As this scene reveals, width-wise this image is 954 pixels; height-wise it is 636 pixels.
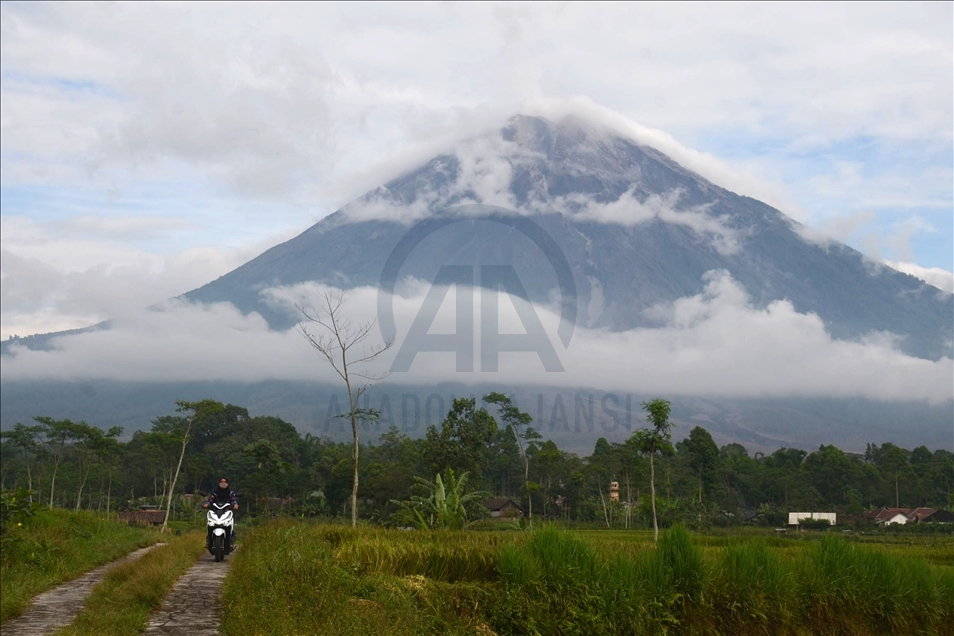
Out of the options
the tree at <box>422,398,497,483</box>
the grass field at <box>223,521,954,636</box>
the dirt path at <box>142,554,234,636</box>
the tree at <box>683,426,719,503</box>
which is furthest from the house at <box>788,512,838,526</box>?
the dirt path at <box>142,554,234,636</box>

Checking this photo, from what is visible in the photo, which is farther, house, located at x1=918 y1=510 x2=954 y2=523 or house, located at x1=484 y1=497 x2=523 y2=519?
house, located at x1=484 y1=497 x2=523 y2=519

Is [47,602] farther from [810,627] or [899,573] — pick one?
[899,573]

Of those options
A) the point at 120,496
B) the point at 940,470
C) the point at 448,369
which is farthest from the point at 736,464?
the point at 448,369

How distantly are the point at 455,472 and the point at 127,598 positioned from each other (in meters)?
34.0

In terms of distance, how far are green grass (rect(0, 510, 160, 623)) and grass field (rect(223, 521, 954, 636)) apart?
228 cm

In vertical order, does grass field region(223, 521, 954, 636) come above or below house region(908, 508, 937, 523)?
above

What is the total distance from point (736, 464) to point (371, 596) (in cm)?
7336

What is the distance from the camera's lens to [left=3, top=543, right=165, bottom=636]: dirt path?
7.88 meters

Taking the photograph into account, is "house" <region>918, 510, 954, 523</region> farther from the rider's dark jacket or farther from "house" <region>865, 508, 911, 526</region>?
the rider's dark jacket

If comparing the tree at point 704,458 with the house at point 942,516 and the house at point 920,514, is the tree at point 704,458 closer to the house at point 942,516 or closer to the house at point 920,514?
the house at point 920,514

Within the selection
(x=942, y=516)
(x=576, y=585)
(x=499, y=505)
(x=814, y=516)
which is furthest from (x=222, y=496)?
(x=942, y=516)

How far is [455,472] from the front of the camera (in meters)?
42.6

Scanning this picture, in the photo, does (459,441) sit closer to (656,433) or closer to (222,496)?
(656,433)

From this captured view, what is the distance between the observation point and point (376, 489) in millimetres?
44719
